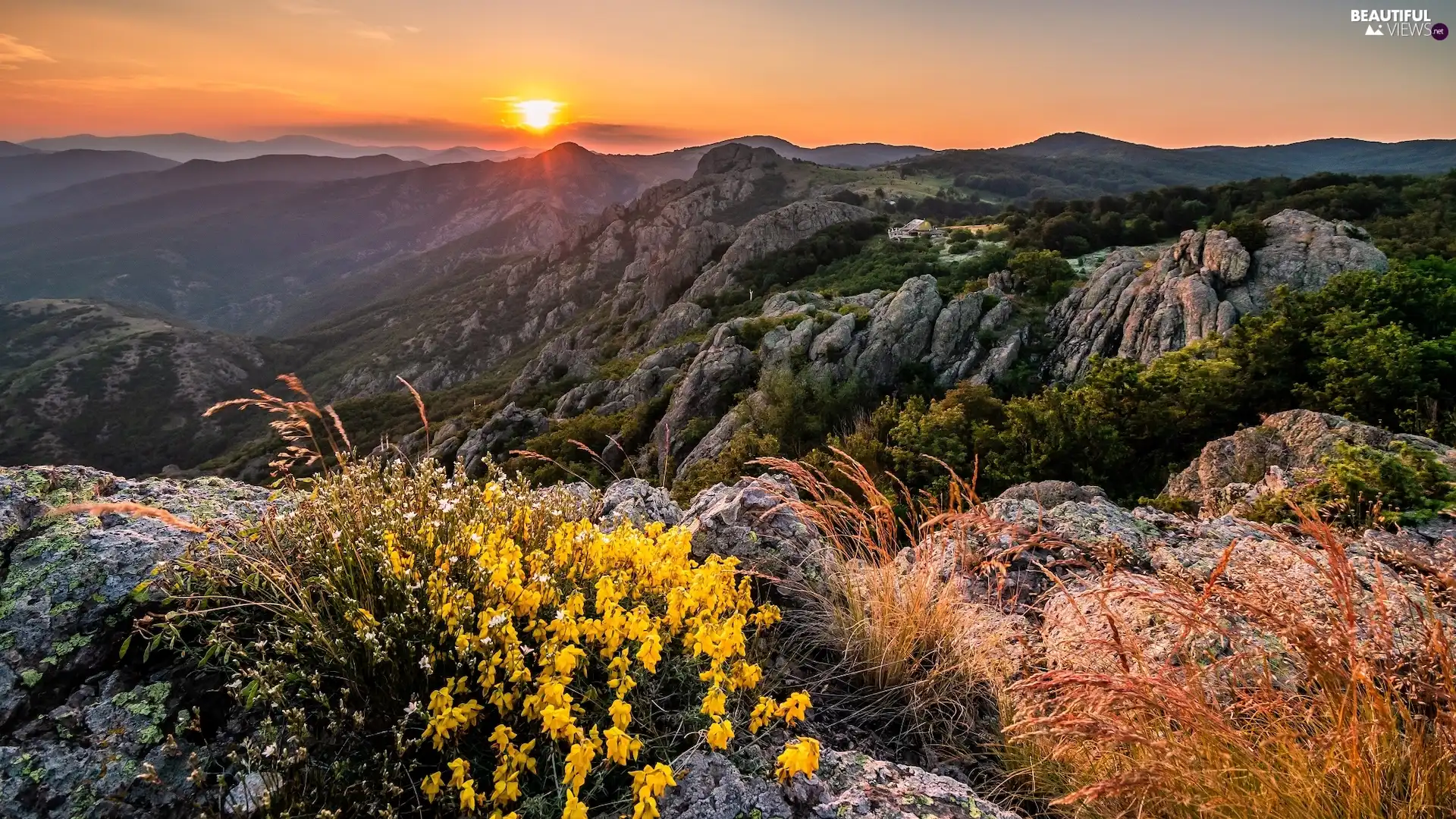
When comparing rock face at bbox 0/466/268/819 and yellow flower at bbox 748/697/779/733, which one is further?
yellow flower at bbox 748/697/779/733

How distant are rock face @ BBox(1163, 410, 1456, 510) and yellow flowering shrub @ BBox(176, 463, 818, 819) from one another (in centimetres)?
702

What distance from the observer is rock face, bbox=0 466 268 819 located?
2463 millimetres

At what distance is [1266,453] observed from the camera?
8172 millimetres

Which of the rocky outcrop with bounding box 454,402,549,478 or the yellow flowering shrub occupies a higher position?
the yellow flowering shrub

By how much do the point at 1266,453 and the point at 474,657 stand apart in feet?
32.8

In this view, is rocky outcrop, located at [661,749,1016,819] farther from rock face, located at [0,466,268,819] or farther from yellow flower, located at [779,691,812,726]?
rock face, located at [0,466,268,819]

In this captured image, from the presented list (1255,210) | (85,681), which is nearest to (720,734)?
(85,681)

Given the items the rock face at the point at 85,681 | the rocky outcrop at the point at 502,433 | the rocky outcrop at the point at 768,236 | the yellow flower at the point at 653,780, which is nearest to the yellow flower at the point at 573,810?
the yellow flower at the point at 653,780

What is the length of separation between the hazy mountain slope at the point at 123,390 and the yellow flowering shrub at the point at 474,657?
510 feet

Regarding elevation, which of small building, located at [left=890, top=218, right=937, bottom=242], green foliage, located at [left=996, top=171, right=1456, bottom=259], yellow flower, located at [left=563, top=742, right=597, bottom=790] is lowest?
yellow flower, located at [left=563, top=742, right=597, bottom=790]

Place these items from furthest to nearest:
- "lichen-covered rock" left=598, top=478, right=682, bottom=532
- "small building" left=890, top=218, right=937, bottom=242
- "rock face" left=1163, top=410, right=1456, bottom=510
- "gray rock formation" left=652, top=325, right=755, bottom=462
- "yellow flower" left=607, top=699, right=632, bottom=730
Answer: "small building" left=890, top=218, right=937, bottom=242 < "gray rock formation" left=652, top=325, right=755, bottom=462 < "rock face" left=1163, top=410, right=1456, bottom=510 < "lichen-covered rock" left=598, top=478, right=682, bottom=532 < "yellow flower" left=607, top=699, right=632, bottom=730

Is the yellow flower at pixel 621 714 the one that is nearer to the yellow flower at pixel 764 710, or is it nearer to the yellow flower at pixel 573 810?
the yellow flower at pixel 573 810

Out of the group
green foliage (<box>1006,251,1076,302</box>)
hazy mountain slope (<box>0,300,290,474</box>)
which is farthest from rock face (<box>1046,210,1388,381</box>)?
hazy mountain slope (<box>0,300,290,474</box>)

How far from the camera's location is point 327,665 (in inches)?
113
